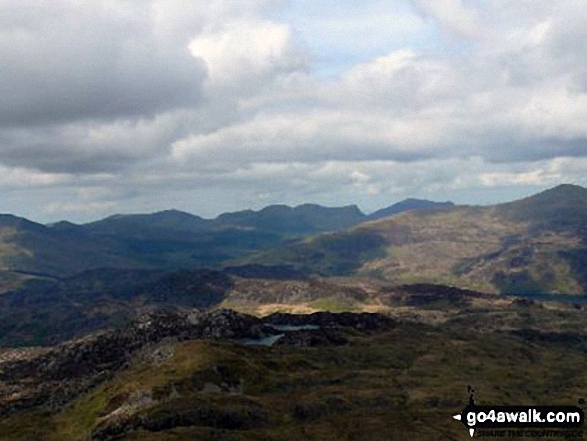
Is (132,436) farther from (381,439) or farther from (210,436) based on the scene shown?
(381,439)

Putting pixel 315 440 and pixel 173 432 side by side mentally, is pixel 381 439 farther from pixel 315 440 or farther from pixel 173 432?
pixel 173 432

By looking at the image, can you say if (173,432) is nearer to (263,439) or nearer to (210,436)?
(210,436)

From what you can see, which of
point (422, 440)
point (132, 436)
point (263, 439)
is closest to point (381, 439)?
point (422, 440)

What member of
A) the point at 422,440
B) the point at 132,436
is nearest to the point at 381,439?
the point at 422,440

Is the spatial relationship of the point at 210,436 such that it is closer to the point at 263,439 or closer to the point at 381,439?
the point at 263,439

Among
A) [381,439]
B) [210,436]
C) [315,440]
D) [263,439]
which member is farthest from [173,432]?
[381,439]

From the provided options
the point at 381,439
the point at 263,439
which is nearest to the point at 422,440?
the point at 381,439

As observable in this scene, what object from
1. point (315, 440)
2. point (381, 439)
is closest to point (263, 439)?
point (315, 440)
